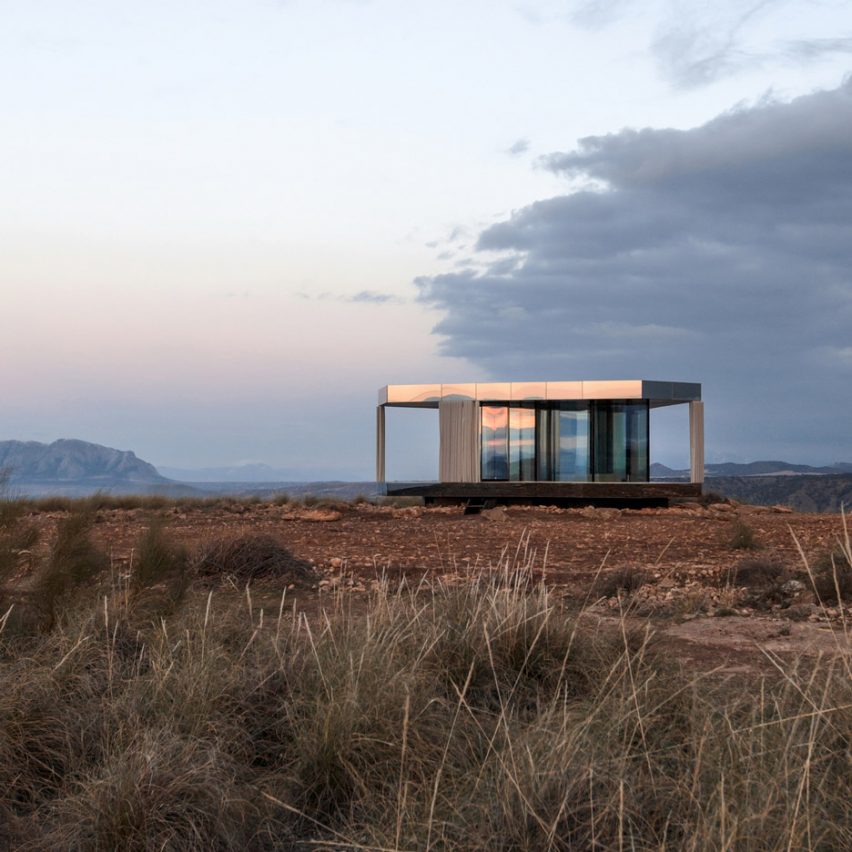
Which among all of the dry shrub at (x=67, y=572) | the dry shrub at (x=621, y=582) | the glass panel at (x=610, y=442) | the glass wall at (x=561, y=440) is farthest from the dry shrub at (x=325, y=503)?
the dry shrub at (x=67, y=572)

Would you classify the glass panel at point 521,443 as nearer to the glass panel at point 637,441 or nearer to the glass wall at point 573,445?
the glass wall at point 573,445

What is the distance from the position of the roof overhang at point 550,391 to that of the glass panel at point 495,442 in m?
0.49

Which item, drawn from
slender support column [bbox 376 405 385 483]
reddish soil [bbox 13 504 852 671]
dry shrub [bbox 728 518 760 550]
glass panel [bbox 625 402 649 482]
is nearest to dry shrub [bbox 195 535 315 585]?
reddish soil [bbox 13 504 852 671]

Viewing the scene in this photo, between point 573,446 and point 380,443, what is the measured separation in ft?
21.0

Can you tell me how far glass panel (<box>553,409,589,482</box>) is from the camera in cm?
2834

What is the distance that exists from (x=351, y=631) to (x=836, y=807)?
8.67ft

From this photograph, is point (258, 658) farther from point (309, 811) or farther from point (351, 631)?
point (309, 811)

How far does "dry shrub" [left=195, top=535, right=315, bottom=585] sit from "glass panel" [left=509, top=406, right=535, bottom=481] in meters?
17.9

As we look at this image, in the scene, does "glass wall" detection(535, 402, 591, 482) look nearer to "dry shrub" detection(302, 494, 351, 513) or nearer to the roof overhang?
the roof overhang

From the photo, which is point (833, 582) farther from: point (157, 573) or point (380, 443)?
point (380, 443)

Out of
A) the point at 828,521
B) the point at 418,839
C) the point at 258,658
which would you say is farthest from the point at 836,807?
the point at 828,521

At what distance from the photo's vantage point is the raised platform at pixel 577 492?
89.1 feet

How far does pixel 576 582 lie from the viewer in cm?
1035

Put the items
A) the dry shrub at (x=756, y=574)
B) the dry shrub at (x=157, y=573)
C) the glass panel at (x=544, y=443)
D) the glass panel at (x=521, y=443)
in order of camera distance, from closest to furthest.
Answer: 1. the dry shrub at (x=157, y=573)
2. the dry shrub at (x=756, y=574)
3. the glass panel at (x=544, y=443)
4. the glass panel at (x=521, y=443)
